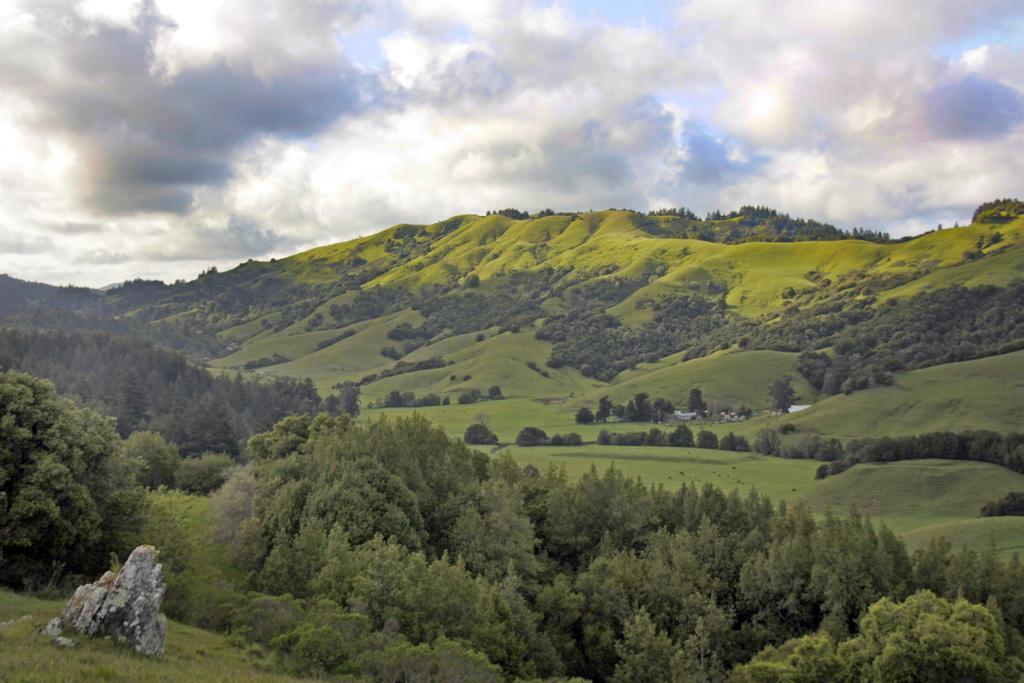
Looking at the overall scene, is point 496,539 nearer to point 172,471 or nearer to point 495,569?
point 495,569

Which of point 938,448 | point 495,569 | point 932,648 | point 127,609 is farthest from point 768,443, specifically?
point 127,609

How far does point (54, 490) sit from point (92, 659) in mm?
24932

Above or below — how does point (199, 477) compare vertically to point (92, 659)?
below

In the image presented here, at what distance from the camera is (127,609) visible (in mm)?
27672

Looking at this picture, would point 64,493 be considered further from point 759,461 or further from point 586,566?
point 759,461

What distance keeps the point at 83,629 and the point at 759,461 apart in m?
162

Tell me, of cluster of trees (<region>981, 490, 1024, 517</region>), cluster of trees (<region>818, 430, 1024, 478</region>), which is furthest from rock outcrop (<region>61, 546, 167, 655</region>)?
cluster of trees (<region>818, 430, 1024, 478</region>)

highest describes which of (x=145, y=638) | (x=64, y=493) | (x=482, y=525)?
(x=64, y=493)

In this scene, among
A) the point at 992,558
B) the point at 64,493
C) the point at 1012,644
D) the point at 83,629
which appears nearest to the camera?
the point at 83,629

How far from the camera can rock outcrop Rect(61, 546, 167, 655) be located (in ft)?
89.7

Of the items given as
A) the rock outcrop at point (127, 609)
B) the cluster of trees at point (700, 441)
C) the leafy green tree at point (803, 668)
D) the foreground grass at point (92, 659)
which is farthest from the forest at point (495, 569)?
the cluster of trees at point (700, 441)

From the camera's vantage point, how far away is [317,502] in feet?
201

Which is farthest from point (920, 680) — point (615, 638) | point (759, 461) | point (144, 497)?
point (759, 461)

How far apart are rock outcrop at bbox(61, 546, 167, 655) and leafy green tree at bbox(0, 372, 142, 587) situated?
16.0 metres
